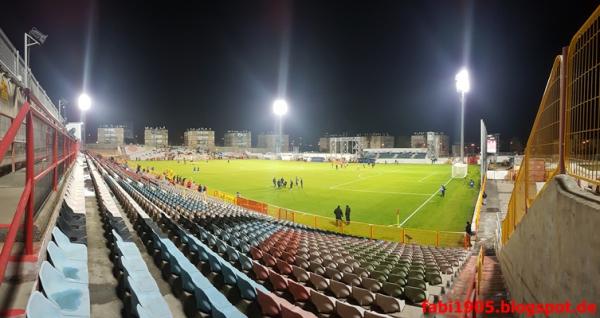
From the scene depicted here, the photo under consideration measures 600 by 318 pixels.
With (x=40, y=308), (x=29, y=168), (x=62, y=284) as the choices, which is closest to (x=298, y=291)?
(x=62, y=284)

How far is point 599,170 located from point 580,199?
3.02 ft

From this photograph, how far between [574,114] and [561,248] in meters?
1.97

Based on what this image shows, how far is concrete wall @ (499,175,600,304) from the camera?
8.22 feet

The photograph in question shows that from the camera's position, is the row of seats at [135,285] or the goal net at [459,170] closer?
the row of seats at [135,285]

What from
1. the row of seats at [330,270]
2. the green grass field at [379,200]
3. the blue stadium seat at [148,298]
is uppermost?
the blue stadium seat at [148,298]

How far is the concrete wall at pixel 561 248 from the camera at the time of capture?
251cm

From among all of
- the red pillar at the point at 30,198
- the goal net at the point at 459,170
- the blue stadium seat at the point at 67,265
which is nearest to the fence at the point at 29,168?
the red pillar at the point at 30,198

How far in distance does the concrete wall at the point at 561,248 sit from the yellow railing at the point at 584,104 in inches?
15.4

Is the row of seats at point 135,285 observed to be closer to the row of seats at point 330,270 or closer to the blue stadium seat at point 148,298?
the blue stadium seat at point 148,298

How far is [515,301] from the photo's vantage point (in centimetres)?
484

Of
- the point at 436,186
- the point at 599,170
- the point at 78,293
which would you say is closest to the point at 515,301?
the point at 599,170

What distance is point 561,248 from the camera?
3105 mm

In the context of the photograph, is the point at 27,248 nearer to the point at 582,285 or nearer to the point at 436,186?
the point at 582,285

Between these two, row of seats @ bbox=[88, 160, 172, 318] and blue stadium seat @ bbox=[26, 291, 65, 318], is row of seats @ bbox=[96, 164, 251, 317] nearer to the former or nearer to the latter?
row of seats @ bbox=[88, 160, 172, 318]
